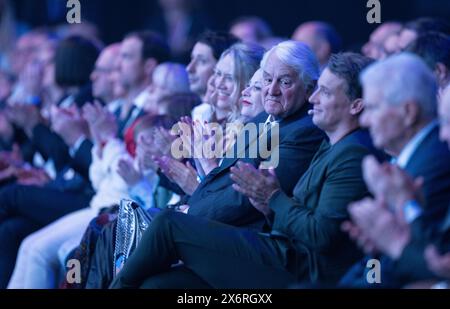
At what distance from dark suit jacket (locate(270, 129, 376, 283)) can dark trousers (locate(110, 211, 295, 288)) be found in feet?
0.25

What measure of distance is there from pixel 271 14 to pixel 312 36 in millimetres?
2910

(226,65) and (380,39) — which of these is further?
(380,39)

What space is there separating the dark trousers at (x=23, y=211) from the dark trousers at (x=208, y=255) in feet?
6.90

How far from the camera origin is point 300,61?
4.13 metres

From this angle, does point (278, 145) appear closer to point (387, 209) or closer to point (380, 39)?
→ point (387, 209)

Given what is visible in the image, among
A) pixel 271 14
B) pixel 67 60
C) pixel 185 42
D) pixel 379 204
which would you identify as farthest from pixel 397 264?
pixel 271 14

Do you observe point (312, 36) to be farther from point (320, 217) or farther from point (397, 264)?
point (397, 264)

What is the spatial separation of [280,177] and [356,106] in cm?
46

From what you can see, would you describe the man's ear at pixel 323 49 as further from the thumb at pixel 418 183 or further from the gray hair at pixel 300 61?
the thumb at pixel 418 183

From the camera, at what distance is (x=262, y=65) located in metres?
A: 4.22

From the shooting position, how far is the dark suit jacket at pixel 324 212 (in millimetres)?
3406

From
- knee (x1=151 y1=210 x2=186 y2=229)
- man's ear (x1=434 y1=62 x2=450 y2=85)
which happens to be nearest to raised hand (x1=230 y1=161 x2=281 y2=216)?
knee (x1=151 y1=210 x2=186 y2=229)

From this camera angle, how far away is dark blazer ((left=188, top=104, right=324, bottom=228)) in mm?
3891

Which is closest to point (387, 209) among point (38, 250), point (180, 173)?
point (180, 173)
